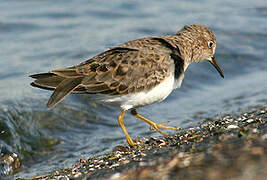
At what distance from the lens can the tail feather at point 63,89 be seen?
6426 mm

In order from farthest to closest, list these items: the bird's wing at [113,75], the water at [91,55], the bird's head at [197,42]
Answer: the water at [91,55] → the bird's head at [197,42] → the bird's wing at [113,75]

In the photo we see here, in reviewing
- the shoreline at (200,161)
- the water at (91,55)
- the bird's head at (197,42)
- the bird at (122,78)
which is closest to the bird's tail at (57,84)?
the bird at (122,78)

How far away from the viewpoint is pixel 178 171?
4.12 m

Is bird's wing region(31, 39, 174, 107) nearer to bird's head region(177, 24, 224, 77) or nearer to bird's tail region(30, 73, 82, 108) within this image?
bird's tail region(30, 73, 82, 108)

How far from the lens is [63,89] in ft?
21.3

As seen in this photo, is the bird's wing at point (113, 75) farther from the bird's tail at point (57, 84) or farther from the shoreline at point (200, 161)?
the shoreline at point (200, 161)

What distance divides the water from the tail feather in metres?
1.71

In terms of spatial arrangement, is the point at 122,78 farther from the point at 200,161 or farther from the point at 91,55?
the point at 91,55

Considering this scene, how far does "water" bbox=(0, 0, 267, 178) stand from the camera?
9.03 meters

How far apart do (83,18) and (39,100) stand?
622cm

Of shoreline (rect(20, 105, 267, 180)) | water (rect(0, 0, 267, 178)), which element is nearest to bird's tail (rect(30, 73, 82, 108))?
shoreline (rect(20, 105, 267, 180))

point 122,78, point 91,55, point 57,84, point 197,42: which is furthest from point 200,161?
point 91,55

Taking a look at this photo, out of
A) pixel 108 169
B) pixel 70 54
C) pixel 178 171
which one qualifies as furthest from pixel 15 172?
pixel 70 54

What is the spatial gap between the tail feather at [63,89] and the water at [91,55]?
1.71 meters
